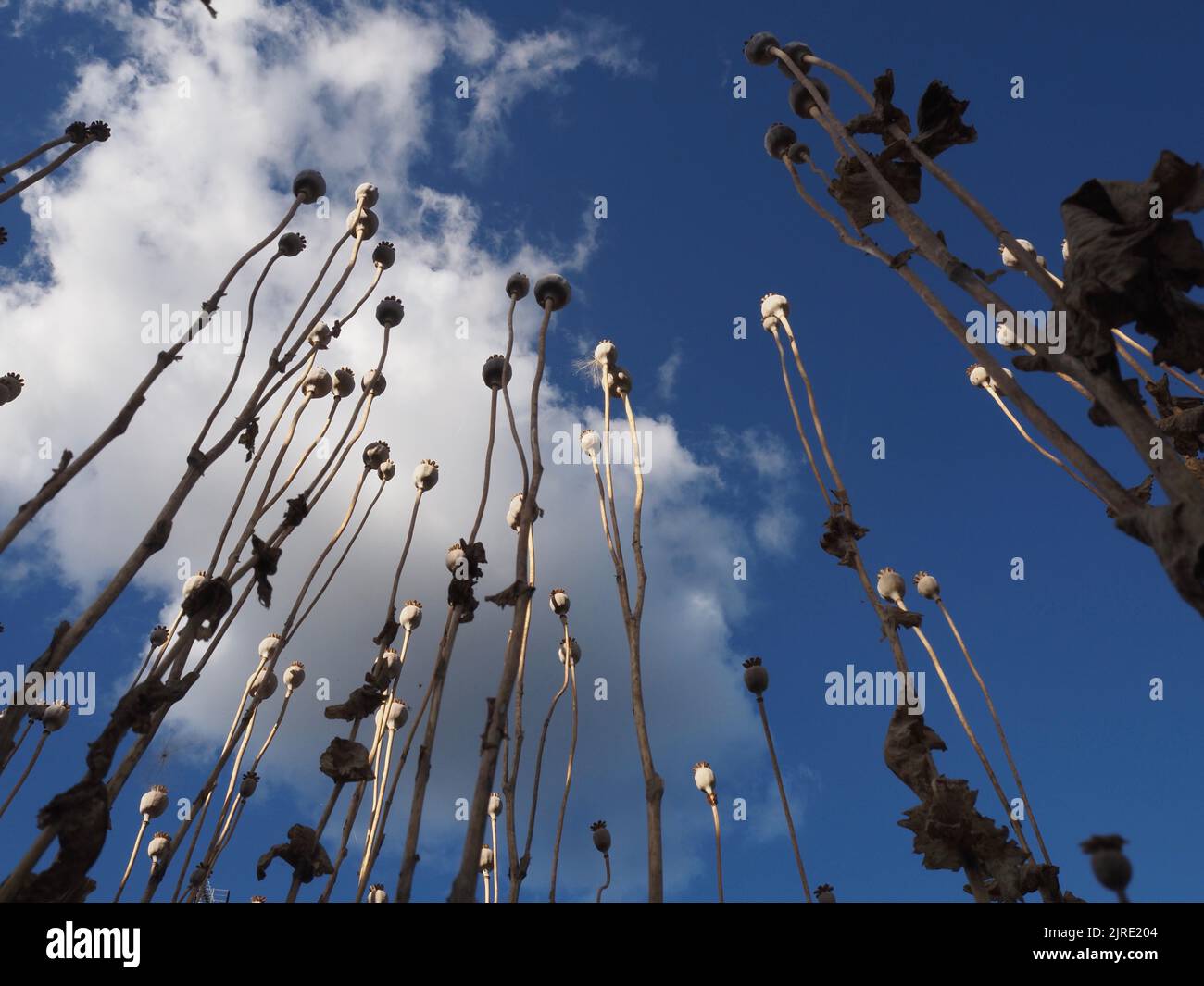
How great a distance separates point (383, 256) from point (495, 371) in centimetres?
142

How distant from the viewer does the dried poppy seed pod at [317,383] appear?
406 cm

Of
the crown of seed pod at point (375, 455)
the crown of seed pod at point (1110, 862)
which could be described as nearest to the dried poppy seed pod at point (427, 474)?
the crown of seed pod at point (375, 455)

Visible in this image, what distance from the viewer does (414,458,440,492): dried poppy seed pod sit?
13.8 ft

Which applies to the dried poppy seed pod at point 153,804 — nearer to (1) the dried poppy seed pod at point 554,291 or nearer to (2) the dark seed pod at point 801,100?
(1) the dried poppy seed pod at point 554,291

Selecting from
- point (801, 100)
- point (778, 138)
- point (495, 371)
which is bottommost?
point (495, 371)

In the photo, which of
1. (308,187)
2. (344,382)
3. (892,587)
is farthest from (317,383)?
(892,587)

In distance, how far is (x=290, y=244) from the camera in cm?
383

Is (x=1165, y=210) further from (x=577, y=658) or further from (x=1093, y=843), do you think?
(x=577, y=658)

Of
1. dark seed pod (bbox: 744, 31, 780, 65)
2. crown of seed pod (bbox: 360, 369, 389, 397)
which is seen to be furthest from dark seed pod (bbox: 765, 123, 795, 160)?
crown of seed pod (bbox: 360, 369, 389, 397)

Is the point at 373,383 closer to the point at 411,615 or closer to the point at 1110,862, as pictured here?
the point at 411,615

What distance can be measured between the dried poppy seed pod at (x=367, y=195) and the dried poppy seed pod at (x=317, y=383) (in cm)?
95
